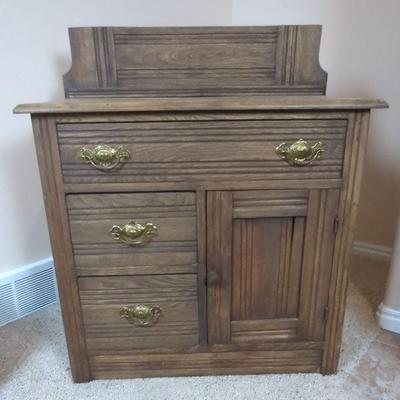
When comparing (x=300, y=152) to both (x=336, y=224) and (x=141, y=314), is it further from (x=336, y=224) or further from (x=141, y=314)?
(x=141, y=314)

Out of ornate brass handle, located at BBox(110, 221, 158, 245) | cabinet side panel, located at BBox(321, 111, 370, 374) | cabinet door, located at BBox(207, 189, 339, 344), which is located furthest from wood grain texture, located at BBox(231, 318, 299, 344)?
ornate brass handle, located at BBox(110, 221, 158, 245)

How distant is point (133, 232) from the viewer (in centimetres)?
94

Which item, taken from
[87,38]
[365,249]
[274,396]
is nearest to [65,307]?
[274,396]

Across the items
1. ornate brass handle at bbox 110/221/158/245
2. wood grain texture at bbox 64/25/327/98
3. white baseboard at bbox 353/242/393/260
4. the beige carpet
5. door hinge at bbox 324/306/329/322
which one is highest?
wood grain texture at bbox 64/25/327/98

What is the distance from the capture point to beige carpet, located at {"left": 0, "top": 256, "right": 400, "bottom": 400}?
1.05m

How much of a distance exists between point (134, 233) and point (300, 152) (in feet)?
1.47

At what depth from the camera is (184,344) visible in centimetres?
107

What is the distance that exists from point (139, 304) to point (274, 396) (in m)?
0.45

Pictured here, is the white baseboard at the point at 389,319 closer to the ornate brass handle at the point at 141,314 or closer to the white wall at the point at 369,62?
the white wall at the point at 369,62

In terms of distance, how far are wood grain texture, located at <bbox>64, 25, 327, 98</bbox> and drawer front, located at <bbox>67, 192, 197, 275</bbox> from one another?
0.35 meters

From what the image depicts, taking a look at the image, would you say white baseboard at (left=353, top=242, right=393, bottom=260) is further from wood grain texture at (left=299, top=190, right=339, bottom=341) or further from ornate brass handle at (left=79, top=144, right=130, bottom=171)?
ornate brass handle at (left=79, top=144, right=130, bottom=171)

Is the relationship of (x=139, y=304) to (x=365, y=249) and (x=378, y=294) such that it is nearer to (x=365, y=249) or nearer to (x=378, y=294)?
(x=378, y=294)

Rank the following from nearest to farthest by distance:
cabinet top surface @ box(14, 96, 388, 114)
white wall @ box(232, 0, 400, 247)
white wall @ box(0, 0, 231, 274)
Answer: cabinet top surface @ box(14, 96, 388, 114) → white wall @ box(0, 0, 231, 274) → white wall @ box(232, 0, 400, 247)

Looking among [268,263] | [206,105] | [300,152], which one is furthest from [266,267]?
[206,105]
